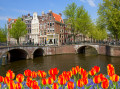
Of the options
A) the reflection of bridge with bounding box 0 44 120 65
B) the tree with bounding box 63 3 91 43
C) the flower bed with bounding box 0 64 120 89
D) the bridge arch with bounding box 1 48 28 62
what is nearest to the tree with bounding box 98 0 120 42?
the reflection of bridge with bounding box 0 44 120 65

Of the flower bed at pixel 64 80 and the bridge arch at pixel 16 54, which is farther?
the bridge arch at pixel 16 54

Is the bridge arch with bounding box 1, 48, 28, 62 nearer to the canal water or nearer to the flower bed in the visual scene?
the canal water

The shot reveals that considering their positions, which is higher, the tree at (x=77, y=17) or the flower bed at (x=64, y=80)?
the tree at (x=77, y=17)

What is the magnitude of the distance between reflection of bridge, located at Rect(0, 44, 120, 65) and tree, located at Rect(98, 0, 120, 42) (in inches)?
187

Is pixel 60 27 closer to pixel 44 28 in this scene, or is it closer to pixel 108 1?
pixel 44 28

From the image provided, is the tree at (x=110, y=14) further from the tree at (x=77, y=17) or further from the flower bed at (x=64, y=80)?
the flower bed at (x=64, y=80)

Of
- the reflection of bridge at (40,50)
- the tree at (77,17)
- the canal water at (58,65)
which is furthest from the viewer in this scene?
the tree at (77,17)

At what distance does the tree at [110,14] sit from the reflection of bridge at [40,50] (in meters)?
4.76

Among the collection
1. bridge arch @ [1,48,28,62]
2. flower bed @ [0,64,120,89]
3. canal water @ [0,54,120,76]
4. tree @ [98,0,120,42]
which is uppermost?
tree @ [98,0,120,42]

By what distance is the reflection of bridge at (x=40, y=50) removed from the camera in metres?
25.8

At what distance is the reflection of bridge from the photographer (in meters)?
25.8

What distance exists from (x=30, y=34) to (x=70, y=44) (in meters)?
18.3

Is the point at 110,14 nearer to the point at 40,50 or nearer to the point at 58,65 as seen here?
the point at 58,65

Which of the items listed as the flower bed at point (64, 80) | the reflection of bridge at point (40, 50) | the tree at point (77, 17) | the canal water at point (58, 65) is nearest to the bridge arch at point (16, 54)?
the reflection of bridge at point (40, 50)
